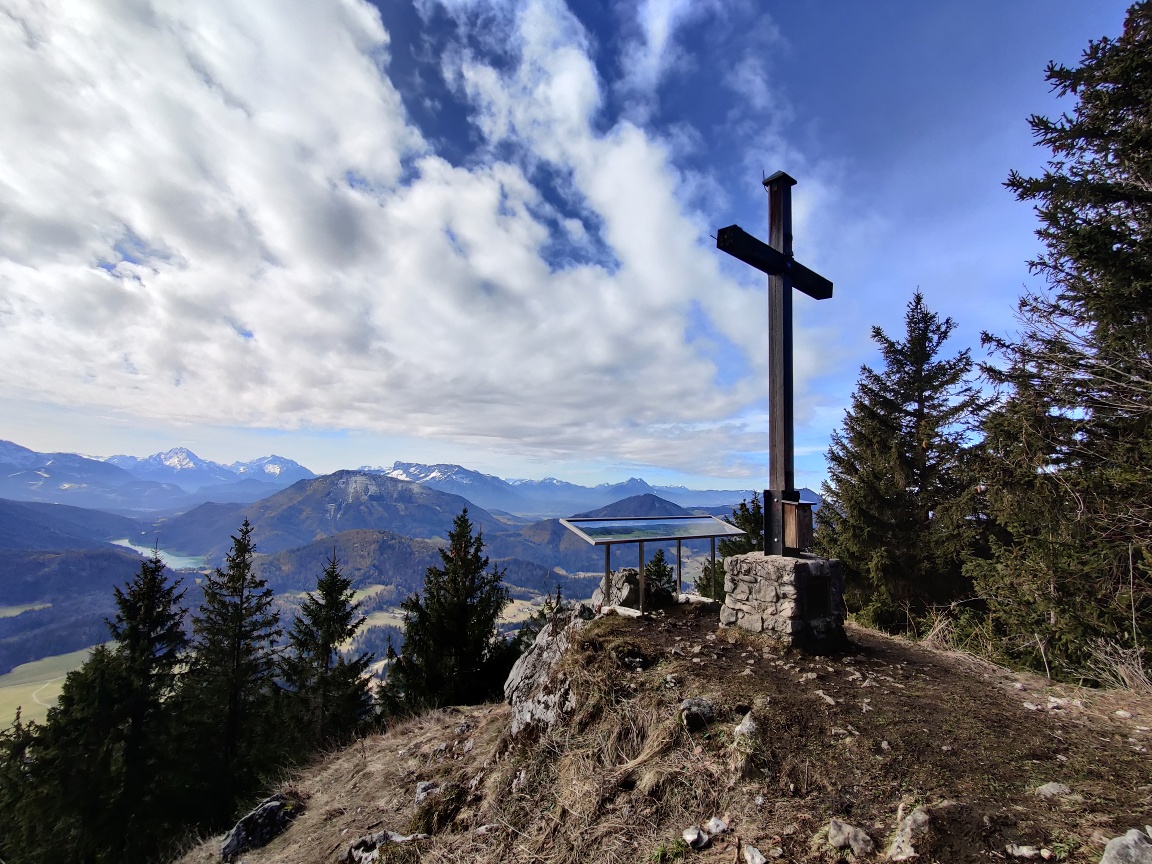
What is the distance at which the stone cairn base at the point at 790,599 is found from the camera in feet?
22.6

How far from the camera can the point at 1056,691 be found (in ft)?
20.1

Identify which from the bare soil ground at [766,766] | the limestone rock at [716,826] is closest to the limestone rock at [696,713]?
the bare soil ground at [766,766]

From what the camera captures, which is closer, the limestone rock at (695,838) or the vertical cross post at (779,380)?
the limestone rock at (695,838)

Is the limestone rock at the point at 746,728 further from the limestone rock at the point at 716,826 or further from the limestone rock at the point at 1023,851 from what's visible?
the limestone rock at the point at 1023,851

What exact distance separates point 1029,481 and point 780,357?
483cm

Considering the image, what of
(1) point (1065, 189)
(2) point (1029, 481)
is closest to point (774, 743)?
(2) point (1029, 481)

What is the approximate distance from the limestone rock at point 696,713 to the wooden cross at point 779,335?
3.09m

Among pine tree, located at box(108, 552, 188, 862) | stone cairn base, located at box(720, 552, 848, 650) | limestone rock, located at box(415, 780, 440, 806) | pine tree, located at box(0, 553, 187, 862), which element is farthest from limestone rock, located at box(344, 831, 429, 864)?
pine tree, located at box(108, 552, 188, 862)

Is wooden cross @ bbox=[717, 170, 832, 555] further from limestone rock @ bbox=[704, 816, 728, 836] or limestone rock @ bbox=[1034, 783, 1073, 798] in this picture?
limestone rock @ bbox=[704, 816, 728, 836]

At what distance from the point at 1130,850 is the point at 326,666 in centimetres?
2816

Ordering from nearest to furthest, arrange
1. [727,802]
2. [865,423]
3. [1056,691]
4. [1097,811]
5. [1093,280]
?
[1097,811], [727,802], [1056,691], [1093,280], [865,423]

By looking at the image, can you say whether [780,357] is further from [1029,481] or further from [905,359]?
[905,359]

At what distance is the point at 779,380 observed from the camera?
793 cm

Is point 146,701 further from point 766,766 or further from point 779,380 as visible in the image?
point 779,380
